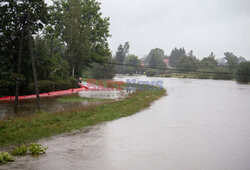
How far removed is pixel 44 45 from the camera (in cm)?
3609

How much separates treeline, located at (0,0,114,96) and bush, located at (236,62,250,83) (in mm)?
44107

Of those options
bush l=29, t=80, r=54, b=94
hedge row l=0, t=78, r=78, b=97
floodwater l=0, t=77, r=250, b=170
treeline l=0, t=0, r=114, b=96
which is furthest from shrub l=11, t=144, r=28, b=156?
bush l=29, t=80, r=54, b=94

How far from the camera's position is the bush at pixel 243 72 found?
7682 cm

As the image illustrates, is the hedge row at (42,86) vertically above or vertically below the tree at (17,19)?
below

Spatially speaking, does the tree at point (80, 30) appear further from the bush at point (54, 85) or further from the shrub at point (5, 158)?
the shrub at point (5, 158)

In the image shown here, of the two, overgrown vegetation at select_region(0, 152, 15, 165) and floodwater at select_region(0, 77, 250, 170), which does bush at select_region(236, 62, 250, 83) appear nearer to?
floodwater at select_region(0, 77, 250, 170)

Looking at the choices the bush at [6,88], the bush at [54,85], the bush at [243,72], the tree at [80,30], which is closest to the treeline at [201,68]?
the bush at [243,72]

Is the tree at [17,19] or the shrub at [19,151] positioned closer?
the shrub at [19,151]

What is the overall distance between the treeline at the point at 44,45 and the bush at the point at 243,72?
44107mm

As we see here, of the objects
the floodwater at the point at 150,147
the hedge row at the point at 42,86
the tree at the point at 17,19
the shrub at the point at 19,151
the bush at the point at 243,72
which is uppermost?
the tree at the point at 17,19

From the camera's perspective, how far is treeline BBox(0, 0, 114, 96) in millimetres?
23750

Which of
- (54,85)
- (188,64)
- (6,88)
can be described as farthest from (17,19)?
(188,64)

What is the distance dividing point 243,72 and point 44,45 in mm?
59681

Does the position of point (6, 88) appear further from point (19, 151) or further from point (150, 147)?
point (150, 147)
